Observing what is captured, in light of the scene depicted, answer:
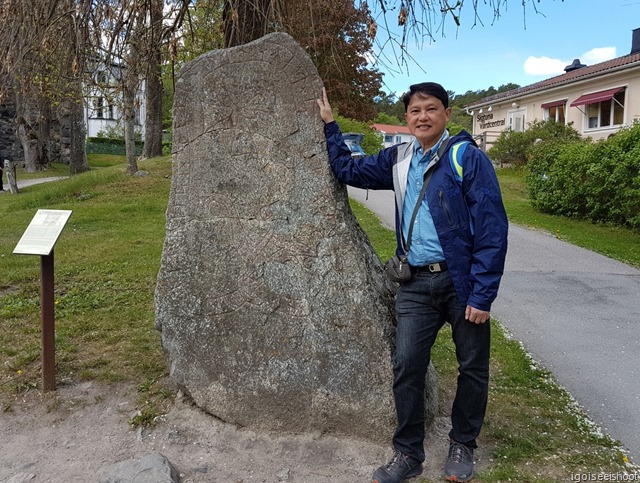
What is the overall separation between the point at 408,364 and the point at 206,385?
1337 millimetres

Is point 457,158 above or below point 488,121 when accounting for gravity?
below

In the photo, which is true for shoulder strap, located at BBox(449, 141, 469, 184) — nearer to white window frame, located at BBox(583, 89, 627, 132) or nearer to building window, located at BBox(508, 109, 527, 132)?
white window frame, located at BBox(583, 89, 627, 132)

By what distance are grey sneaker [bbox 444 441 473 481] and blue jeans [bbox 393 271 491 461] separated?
67 mm

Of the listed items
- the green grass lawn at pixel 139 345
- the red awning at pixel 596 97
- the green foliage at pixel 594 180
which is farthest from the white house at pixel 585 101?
the green grass lawn at pixel 139 345

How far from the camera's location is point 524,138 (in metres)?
21.9

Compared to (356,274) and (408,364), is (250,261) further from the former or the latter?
(408,364)

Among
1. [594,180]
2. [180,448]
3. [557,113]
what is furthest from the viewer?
[557,113]

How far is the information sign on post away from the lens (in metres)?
3.81

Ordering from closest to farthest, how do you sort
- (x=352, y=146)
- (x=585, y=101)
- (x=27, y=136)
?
(x=352, y=146) → (x=585, y=101) → (x=27, y=136)

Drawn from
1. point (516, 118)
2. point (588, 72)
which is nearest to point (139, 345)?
point (588, 72)

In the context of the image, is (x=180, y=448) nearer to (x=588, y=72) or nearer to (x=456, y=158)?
(x=456, y=158)

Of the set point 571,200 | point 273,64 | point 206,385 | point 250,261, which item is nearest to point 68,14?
point 273,64

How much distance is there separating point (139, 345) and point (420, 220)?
2.98 meters

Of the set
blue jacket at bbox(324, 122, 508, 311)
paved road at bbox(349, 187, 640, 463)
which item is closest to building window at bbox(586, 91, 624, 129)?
paved road at bbox(349, 187, 640, 463)
